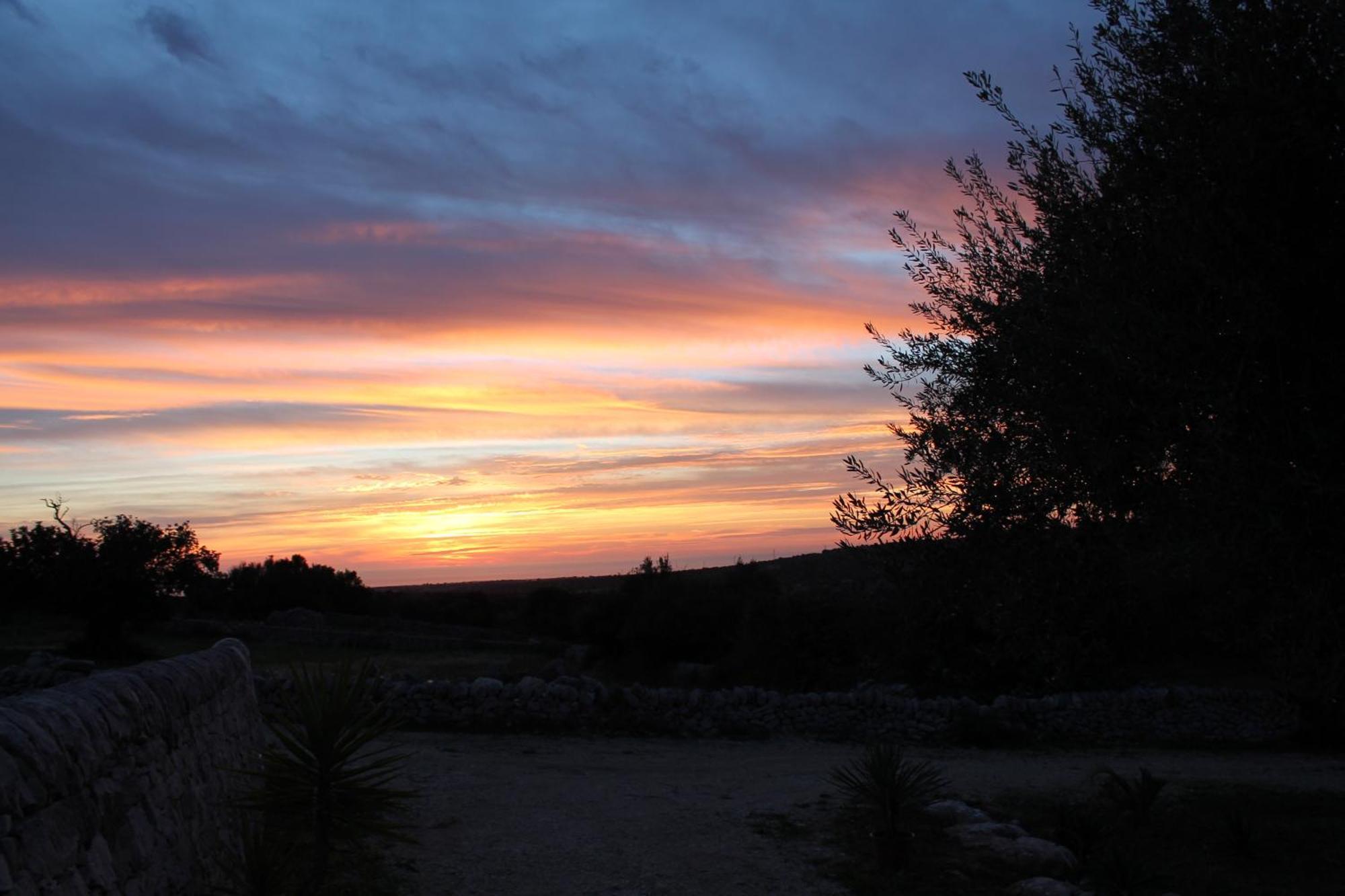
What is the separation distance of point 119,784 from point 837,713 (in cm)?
1331

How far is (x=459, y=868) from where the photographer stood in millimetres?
7754

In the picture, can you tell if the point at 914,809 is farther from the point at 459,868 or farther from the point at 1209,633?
the point at 459,868

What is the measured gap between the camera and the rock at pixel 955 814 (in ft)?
31.3

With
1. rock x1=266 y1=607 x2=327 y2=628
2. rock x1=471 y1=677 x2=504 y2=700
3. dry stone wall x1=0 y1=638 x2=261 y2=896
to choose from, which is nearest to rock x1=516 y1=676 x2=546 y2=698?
rock x1=471 y1=677 x2=504 y2=700

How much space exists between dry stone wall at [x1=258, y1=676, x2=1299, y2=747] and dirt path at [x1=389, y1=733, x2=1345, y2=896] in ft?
1.38

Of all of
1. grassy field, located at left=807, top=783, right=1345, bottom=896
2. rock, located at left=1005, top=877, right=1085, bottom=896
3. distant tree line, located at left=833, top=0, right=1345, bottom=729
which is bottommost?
grassy field, located at left=807, top=783, right=1345, bottom=896

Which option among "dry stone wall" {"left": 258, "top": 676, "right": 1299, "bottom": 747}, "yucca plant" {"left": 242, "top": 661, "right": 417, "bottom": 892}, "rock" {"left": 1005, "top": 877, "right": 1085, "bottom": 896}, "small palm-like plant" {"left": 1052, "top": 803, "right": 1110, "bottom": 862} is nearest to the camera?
"yucca plant" {"left": 242, "top": 661, "right": 417, "bottom": 892}

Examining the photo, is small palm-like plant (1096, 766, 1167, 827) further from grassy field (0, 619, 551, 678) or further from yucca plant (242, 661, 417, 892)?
grassy field (0, 619, 551, 678)

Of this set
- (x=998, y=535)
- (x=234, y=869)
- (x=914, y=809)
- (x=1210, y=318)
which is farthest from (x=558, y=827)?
(x=1210, y=318)

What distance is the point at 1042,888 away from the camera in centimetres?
716

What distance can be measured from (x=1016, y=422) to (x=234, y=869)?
5617 millimetres

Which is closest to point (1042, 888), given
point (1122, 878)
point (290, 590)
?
point (1122, 878)

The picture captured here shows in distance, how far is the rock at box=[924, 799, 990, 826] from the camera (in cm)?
955

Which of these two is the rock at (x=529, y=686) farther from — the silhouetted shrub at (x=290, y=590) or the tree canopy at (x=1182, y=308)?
the silhouetted shrub at (x=290, y=590)
